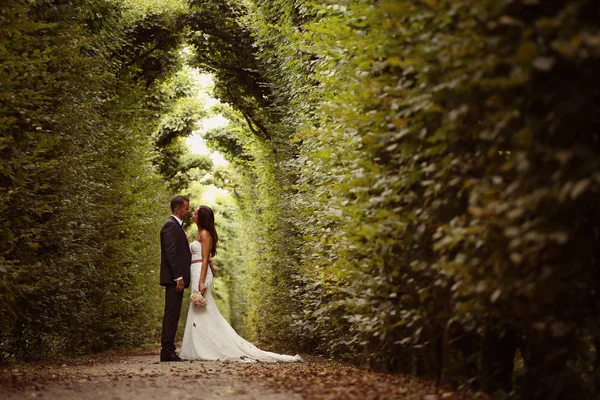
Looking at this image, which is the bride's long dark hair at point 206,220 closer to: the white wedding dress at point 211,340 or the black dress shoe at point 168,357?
the white wedding dress at point 211,340

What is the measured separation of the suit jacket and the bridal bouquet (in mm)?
243

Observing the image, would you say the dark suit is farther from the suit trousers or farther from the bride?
the bride

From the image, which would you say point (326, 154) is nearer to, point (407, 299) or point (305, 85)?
point (407, 299)

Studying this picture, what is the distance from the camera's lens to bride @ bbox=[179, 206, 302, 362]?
35.0ft

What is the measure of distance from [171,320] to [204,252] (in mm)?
1294

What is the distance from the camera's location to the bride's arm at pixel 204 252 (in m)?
11.0

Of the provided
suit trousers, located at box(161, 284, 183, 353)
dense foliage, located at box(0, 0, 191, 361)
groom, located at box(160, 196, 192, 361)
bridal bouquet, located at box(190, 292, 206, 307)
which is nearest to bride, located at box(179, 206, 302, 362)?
bridal bouquet, located at box(190, 292, 206, 307)

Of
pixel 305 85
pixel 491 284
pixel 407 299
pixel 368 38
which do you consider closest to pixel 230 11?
pixel 305 85

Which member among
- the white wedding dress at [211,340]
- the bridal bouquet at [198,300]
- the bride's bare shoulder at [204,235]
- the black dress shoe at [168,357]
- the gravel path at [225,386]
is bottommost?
the gravel path at [225,386]

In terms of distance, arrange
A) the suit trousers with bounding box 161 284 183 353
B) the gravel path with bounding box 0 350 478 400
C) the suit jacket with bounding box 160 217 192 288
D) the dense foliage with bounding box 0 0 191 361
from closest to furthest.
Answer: the gravel path with bounding box 0 350 478 400 < the dense foliage with bounding box 0 0 191 361 < the suit trousers with bounding box 161 284 183 353 < the suit jacket with bounding box 160 217 192 288

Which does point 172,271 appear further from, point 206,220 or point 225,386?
point 225,386

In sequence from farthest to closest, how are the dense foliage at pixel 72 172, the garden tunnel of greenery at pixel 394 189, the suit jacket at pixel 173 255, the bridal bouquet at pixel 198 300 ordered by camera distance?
the bridal bouquet at pixel 198 300, the suit jacket at pixel 173 255, the dense foliage at pixel 72 172, the garden tunnel of greenery at pixel 394 189

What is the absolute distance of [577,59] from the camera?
3.40 m

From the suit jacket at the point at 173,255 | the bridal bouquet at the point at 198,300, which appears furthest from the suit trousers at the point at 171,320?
the bridal bouquet at the point at 198,300
